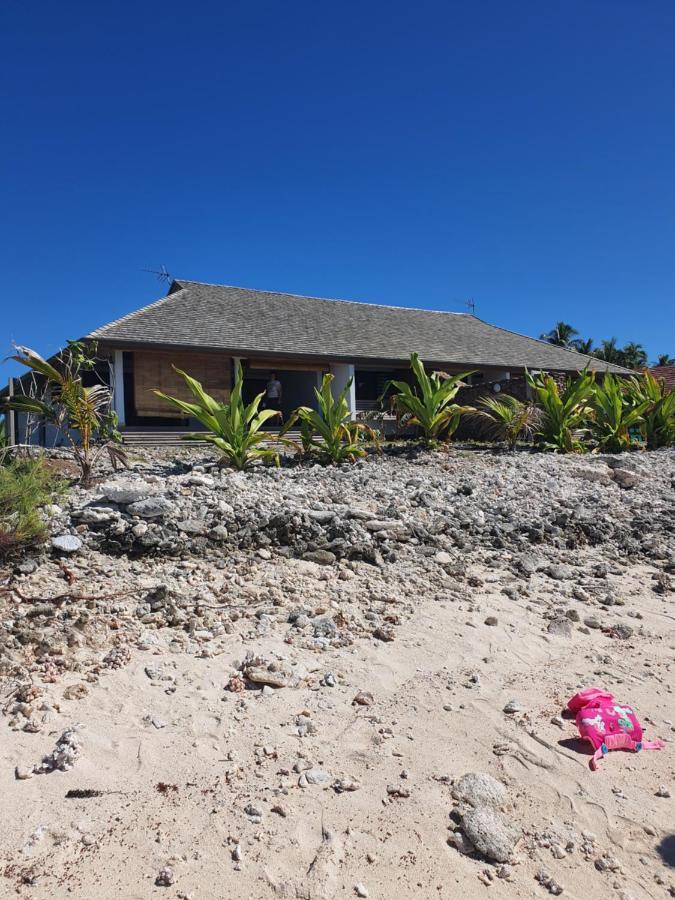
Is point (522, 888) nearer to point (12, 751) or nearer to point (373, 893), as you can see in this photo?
point (373, 893)

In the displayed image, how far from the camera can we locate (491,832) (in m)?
2.03

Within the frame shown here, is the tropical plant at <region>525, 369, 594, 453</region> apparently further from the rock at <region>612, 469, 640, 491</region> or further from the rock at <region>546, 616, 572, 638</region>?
the rock at <region>546, 616, 572, 638</region>

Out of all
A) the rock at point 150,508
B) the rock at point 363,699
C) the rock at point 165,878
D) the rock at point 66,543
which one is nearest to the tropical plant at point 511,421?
the rock at point 150,508

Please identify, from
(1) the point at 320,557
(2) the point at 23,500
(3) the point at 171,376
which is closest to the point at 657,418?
(1) the point at 320,557

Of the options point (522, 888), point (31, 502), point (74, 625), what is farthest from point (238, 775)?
point (31, 502)

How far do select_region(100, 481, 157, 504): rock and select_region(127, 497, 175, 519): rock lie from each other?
57mm

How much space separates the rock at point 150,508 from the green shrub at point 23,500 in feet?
2.23

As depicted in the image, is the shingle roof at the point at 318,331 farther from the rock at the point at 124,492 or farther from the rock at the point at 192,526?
the rock at the point at 192,526

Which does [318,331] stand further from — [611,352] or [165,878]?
[611,352]

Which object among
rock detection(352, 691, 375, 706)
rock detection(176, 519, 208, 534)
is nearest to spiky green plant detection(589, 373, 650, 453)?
rock detection(176, 519, 208, 534)

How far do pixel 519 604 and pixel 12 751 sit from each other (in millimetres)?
3333

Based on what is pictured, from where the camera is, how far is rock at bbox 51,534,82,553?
4.12 meters

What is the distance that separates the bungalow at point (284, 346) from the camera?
12336 mm

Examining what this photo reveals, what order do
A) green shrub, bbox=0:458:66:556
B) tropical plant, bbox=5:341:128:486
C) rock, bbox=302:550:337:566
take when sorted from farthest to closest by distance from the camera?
tropical plant, bbox=5:341:128:486 → rock, bbox=302:550:337:566 → green shrub, bbox=0:458:66:556
